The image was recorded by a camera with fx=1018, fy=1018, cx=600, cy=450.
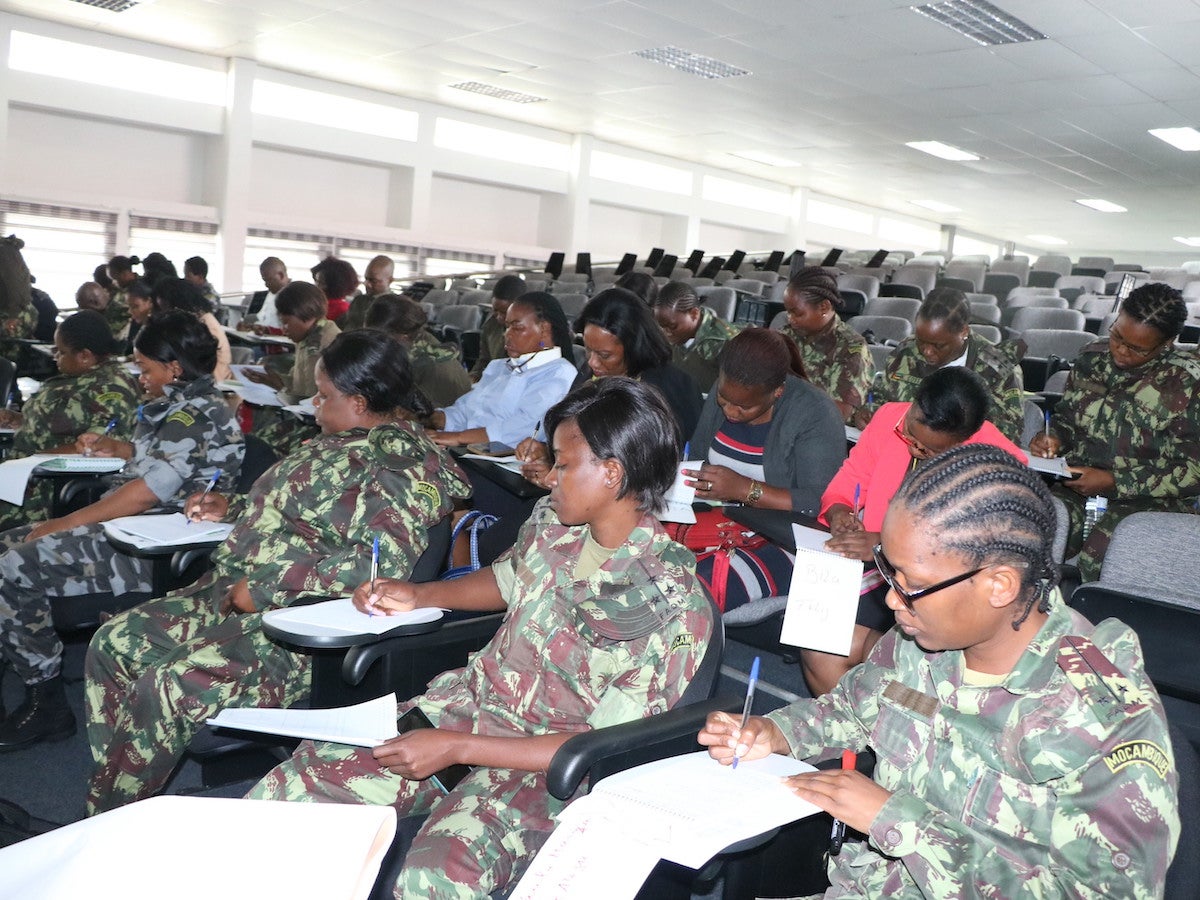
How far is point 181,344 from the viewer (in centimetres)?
322

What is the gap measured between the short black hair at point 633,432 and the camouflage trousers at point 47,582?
1.73m

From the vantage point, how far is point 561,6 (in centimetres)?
867

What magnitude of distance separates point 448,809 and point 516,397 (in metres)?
2.53

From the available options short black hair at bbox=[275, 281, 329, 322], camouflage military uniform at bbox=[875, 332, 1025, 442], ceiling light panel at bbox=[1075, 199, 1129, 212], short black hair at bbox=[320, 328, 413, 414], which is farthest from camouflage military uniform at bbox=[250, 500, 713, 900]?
ceiling light panel at bbox=[1075, 199, 1129, 212]

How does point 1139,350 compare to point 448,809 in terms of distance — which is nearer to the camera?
point 448,809

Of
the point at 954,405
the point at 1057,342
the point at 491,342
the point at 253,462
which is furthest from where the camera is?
the point at 1057,342

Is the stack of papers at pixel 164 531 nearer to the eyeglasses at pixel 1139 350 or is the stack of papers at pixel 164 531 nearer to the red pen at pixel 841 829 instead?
the red pen at pixel 841 829

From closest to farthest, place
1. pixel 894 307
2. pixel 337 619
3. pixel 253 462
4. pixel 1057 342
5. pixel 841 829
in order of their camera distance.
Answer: pixel 841 829 → pixel 337 619 → pixel 253 462 → pixel 1057 342 → pixel 894 307

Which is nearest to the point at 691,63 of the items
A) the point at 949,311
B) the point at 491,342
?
the point at 491,342

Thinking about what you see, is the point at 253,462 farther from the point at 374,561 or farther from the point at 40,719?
the point at 374,561

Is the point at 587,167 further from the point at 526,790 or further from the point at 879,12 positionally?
the point at 526,790

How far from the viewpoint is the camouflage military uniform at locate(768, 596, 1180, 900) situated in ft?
3.60

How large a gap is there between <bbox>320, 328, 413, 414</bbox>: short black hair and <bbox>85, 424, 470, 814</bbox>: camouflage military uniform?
119mm

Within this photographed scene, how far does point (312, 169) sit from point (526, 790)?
1377 cm
